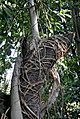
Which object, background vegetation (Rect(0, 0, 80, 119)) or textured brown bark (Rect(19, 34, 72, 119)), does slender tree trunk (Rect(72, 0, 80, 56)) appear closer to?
background vegetation (Rect(0, 0, 80, 119))

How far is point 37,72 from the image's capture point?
1029 mm

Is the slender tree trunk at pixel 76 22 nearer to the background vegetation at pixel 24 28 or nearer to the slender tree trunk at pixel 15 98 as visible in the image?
the background vegetation at pixel 24 28

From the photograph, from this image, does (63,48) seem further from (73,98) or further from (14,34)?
(73,98)

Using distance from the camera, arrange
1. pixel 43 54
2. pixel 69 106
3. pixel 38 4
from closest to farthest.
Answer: pixel 43 54 < pixel 38 4 < pixel 69 106

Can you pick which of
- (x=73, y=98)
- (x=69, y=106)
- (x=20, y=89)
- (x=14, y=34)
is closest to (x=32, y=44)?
(x=20, y=89)

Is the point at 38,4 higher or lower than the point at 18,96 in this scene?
higher

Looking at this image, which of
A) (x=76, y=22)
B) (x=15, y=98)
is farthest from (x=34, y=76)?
(x=76, y=22)

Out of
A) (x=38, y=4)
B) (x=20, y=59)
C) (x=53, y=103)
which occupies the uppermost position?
(x=38, y=4)

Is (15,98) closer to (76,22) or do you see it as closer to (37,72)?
(37,72)

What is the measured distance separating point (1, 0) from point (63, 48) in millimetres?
368

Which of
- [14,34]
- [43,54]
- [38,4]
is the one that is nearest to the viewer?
[43,54]

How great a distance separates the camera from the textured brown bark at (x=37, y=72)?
98 cm

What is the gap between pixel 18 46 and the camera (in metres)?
1.17

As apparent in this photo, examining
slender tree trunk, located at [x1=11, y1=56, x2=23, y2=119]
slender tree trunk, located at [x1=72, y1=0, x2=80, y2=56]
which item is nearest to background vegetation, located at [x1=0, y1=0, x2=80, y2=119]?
slender tree trunk, located at [x1=72, y1=0, x2=80, y2=56]
